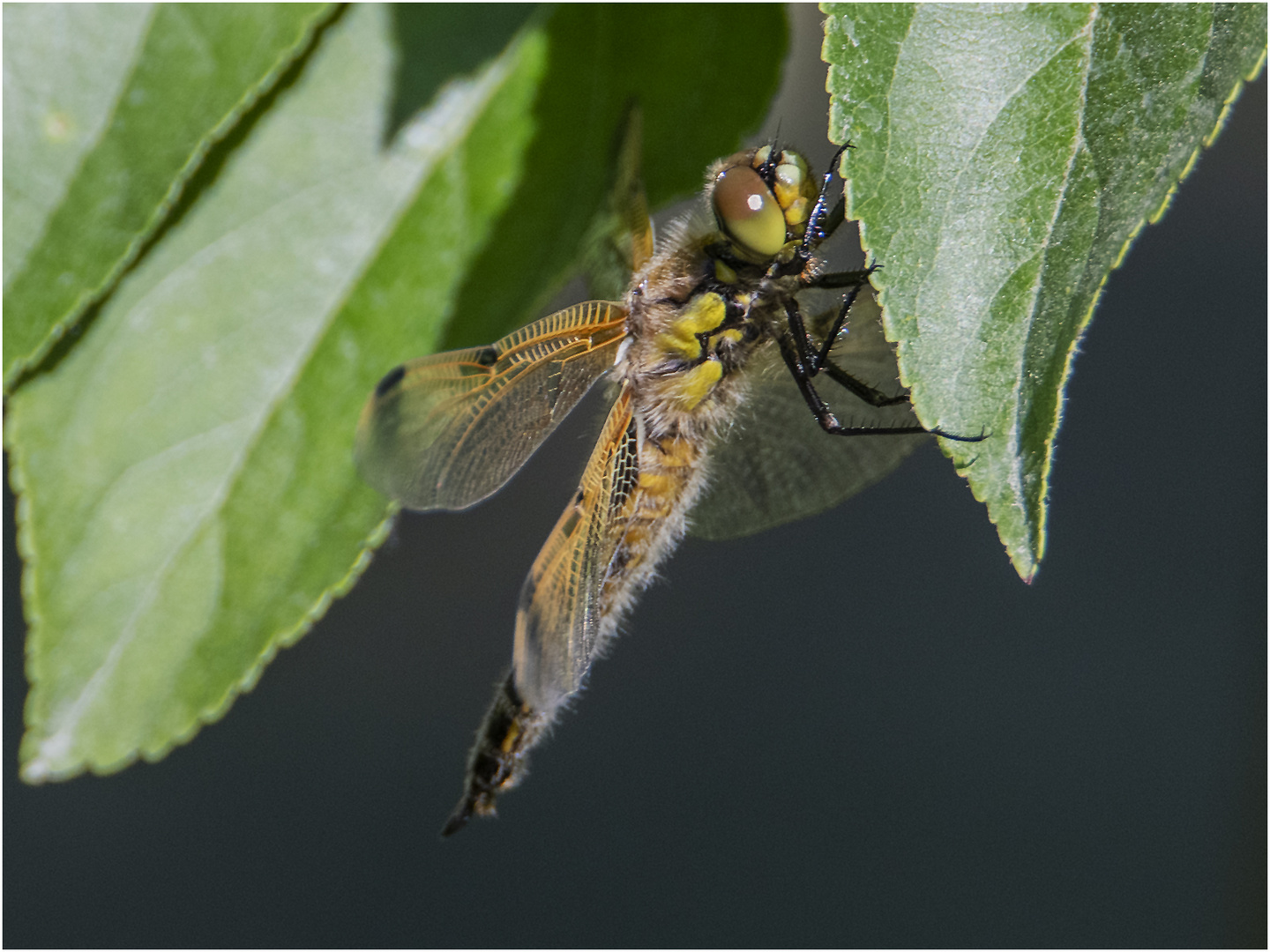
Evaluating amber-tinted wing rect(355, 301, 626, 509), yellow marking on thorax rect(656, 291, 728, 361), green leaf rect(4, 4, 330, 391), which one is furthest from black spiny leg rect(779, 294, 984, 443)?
green leaf rect(4, 4, 330, 391)

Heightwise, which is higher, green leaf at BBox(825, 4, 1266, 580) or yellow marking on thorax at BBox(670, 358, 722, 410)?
green leaf at BBox(825, 4, 1266, 580)

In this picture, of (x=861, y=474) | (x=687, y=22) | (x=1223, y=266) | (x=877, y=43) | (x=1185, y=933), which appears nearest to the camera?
(x=877, y=43)

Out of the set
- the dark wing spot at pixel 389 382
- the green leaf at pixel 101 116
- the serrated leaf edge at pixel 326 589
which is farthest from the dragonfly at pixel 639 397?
the green leaf at pixel 101 116

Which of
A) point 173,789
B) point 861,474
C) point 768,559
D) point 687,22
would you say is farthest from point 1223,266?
point 173,789

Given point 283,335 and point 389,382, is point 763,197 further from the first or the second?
point 283,335

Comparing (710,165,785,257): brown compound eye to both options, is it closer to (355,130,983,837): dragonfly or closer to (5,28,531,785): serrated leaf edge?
(355,130,983,837): dragonfly

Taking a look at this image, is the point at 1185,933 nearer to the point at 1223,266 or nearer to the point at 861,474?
the point at 1223,266

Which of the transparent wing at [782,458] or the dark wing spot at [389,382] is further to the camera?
the transparent wing at [782,458]

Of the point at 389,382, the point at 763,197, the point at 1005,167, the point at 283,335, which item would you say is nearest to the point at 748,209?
the point at 763,197

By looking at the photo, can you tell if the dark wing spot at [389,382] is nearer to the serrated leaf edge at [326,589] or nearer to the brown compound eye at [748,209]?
the serrated leaf edge at [326,589]
